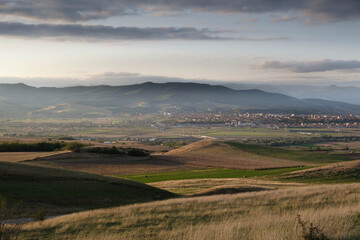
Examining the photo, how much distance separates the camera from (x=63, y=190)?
96.6 feet

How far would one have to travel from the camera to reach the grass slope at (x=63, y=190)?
25.7m

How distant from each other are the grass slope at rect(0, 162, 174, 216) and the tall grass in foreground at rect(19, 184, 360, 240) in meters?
7.25

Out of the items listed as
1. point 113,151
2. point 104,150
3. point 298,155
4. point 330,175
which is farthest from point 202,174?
point 298,155

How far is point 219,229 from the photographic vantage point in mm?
11727

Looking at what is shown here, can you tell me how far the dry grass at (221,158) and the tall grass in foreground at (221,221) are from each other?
4714cm

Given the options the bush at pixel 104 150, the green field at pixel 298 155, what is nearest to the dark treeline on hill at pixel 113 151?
the bush at pixel 104 150

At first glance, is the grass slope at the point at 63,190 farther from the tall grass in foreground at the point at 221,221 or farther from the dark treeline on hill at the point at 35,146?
the dark treeline on hill at the point at 35,146

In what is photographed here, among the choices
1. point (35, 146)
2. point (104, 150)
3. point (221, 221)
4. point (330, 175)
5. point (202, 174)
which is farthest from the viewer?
point (35, 146)

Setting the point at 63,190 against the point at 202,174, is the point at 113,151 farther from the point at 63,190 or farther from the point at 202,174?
the point at 63,190

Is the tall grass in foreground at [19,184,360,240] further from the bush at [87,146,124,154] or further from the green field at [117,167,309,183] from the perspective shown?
the bush at [87,146,124,154]

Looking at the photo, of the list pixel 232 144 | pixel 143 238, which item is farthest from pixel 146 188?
pixel 232 144

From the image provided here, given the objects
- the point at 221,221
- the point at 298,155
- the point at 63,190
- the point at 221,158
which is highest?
the point at 221,221

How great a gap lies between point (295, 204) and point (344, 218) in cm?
659

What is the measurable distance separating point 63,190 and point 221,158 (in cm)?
5580
